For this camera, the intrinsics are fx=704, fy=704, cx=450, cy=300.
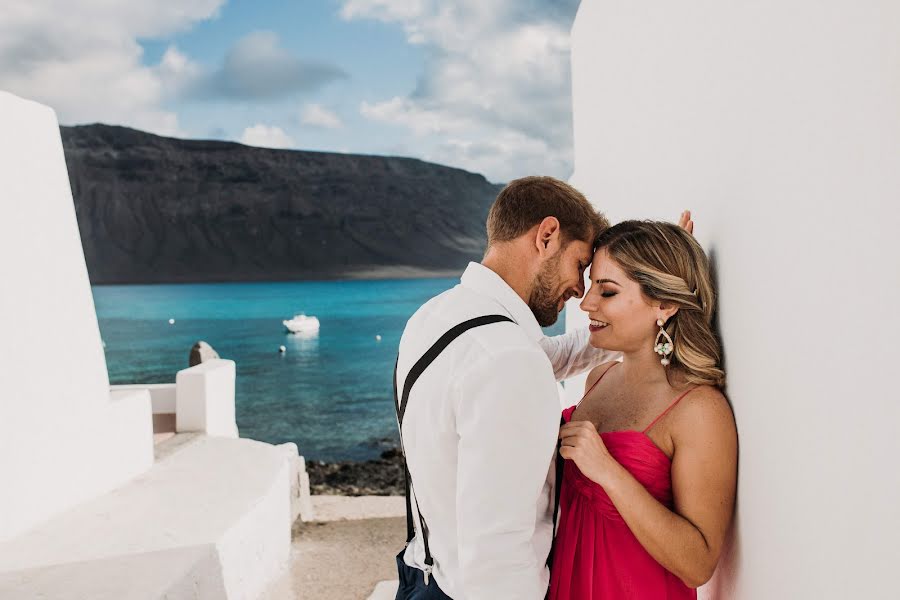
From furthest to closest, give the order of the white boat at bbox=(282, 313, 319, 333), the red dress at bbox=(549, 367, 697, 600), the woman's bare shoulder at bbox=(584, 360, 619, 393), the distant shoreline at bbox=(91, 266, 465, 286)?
the distant shoreline at bbox=(91, 266, 465, 286) < the white boat at bbox=(282, 313, 319, 333) < the woman's bare shoulder at bbox=(584, 360, 619, 393) < the red dress at bbox=(549, 367, 697, 600)

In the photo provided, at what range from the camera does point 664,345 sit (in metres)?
2.06

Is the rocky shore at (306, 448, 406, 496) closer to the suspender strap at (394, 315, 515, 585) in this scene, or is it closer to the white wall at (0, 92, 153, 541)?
the white wall at (0, 92, 153, 541)

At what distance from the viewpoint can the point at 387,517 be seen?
1027 cm

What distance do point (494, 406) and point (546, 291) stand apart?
508 millimetres

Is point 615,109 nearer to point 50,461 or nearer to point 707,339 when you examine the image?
point 707,339

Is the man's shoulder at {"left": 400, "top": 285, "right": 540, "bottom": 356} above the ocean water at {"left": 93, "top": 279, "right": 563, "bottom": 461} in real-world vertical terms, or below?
above

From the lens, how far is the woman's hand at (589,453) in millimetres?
1844

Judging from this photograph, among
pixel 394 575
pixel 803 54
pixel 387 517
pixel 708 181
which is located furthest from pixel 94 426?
pixel 387 517

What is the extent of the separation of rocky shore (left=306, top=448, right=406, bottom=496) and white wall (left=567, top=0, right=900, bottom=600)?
15.8 m

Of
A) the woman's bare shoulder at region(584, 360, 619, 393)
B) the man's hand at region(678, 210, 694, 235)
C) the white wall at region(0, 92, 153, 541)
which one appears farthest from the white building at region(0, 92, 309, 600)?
the man's hand at region(678, 210, 694, 235)

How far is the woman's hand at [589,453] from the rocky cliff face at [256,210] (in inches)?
3762

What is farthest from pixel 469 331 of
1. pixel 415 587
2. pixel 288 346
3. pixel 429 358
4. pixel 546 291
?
pixel 288 346

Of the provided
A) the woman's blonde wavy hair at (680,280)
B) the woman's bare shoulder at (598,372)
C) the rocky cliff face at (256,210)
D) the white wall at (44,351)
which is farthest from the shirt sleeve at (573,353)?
the rocky cliff face at (256,210)

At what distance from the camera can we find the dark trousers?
196 centimetres
